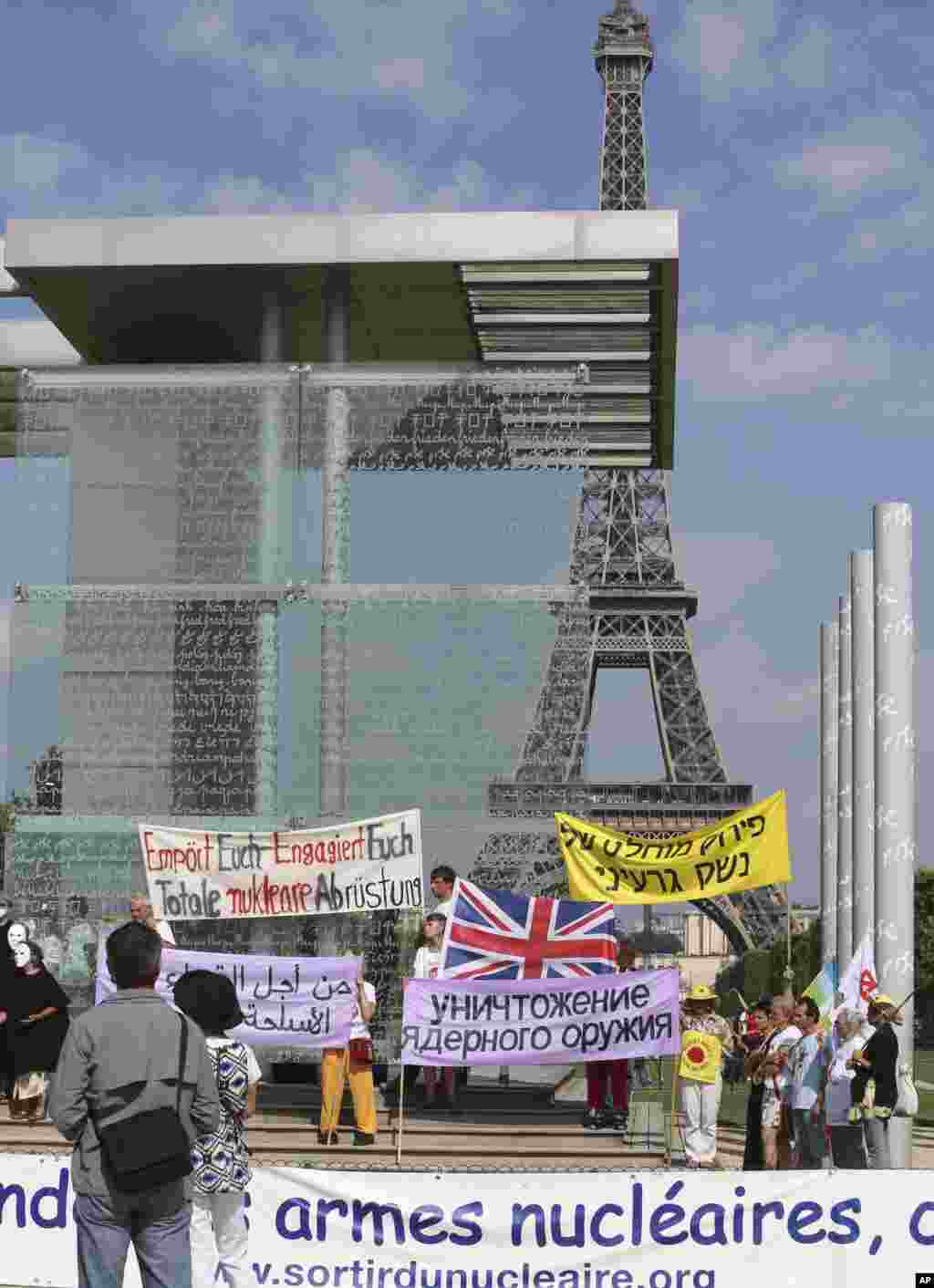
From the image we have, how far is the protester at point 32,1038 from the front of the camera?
15.5 meters

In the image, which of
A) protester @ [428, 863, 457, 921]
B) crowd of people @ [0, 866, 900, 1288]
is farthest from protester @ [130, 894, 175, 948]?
protester @ [428, 863, 457, 921]

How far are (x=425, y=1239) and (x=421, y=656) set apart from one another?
8.82 m

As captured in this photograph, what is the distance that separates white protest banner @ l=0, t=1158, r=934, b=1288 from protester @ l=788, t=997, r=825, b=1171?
3667 mm

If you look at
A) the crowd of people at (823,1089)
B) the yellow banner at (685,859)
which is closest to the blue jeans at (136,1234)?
the crowd of people at (823,1089)

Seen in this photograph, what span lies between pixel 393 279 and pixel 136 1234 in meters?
12.6

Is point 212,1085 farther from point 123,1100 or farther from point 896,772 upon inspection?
point 896,772

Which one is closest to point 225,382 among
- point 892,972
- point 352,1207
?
→ point 892,972

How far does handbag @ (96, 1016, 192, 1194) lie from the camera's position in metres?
6.48

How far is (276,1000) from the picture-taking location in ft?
45.6

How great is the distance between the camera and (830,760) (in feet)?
76.9

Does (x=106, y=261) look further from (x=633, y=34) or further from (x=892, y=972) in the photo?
(x=633, y=34)

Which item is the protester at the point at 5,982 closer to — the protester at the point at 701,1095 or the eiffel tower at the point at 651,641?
the protester at the point at 701,1095

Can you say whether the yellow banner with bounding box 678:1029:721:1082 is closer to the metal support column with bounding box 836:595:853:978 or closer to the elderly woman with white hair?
the elderly woman with white hair

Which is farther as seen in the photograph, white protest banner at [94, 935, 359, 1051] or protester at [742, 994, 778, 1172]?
protester at [742, 994, 778, 1172]
